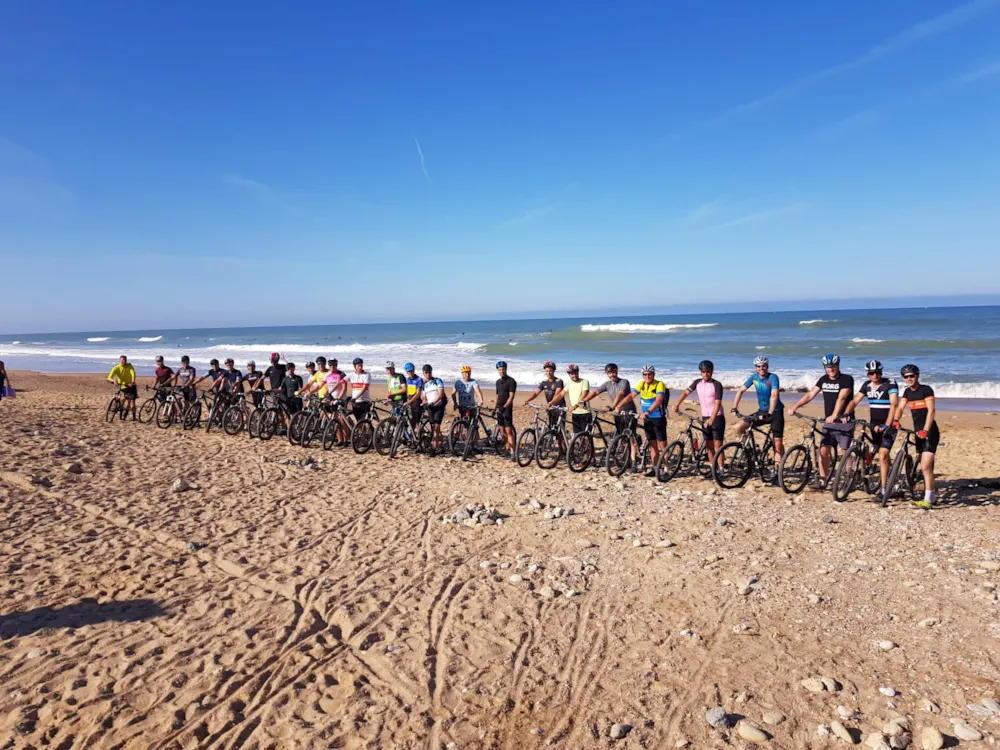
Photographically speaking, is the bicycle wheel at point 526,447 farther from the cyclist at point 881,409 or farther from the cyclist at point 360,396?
the cyclist at point 881,409

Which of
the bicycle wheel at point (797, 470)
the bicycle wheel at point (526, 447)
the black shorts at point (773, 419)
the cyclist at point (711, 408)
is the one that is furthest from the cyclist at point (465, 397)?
the bicycle wheel at point (797, 470)

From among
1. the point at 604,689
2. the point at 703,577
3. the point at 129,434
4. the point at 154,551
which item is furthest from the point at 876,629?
the point at 129,434

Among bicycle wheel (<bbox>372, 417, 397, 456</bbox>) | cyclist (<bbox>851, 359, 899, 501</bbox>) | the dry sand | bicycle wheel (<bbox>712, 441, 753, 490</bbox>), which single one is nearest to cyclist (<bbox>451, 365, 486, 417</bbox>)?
bicycle wheel (<bbox>372, 417, 397, 456</bbox>)

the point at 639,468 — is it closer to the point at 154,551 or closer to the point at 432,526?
the point at 432,526

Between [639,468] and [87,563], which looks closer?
[87,563]

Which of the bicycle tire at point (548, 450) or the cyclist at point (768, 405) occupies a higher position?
the cyclist at point (768, 405)

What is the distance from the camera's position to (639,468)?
31.1ft

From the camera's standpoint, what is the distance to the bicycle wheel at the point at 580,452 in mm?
9625

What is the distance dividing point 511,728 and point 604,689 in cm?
67

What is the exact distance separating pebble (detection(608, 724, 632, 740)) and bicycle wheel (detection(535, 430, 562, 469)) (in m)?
6.49

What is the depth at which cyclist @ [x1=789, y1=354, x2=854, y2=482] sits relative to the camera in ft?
25.6

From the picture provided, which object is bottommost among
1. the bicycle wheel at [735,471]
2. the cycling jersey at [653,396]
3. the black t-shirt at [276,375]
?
the bicycle wheel at [735,471]

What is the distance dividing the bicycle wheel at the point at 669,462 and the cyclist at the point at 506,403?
2.45 m

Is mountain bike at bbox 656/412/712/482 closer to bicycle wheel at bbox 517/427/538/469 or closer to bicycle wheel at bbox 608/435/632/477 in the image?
bicycle wheel at bbox 608/435/632/477
